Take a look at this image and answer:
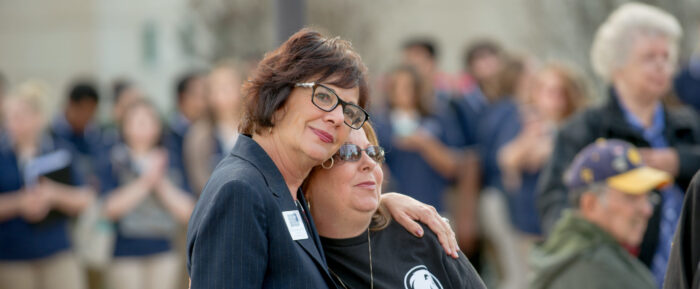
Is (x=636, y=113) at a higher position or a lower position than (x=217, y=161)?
higher

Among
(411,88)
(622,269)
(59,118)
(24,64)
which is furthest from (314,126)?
(24,64)

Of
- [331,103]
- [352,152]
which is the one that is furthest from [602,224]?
[331,103]

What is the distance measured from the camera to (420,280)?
333 cm

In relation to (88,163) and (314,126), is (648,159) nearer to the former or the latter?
(314,126)

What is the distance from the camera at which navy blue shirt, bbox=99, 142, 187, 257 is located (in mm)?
8953

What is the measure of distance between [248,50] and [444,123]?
13.2 meters

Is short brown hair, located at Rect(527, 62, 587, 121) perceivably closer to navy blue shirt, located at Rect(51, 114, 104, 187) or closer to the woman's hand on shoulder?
the woman's hand on shoulder

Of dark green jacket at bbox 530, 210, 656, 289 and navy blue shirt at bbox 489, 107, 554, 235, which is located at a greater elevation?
dark green jacket at bbox 530, 210, 656, 289

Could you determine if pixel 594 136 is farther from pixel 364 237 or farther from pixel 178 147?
pixel 178 147

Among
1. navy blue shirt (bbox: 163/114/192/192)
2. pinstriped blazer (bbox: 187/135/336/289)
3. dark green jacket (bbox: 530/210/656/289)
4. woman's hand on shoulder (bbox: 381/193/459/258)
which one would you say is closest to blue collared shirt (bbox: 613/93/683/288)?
dark green jacket (bbox: 530/210/656/289)

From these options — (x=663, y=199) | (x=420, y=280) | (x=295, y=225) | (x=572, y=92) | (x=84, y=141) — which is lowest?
(x=84, y=141)

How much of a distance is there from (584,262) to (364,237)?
1.41 meters

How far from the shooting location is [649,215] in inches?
197

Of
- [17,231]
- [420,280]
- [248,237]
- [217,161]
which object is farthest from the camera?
[17,231]
